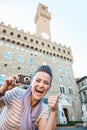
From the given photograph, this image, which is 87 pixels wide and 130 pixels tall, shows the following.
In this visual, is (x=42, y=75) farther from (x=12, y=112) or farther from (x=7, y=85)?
(x=12, y=112)

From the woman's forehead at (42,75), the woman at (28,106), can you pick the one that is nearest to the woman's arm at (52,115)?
the woman at (28,106)

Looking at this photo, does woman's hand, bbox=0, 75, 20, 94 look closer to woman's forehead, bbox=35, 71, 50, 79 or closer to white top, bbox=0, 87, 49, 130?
white top, bbox=0, 87, 49, 130

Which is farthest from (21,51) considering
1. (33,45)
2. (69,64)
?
(69,64)

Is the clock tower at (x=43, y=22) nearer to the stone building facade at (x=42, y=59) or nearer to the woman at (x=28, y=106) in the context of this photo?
the stone building facade at (x=42, y=59)

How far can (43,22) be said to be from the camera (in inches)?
1165

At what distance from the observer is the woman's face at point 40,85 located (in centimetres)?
196

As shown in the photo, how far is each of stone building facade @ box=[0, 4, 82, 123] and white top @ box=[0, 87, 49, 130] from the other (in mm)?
18114

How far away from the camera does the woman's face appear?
6.42 feet

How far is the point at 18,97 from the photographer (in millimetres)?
1938

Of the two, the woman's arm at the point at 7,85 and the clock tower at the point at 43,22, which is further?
the clock tower at the point at 43,22

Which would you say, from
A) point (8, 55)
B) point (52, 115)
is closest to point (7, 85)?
point (52, 115)

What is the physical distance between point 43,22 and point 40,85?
29.5 metres

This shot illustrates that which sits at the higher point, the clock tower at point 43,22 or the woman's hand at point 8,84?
the clock tower at point 43,22

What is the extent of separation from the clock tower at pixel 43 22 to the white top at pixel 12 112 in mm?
26214
